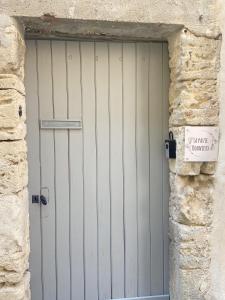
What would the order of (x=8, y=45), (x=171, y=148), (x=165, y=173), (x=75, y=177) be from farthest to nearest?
(x=165, y=173), (x=75, y=177), (x=171, y=148), (x=8, y=45)

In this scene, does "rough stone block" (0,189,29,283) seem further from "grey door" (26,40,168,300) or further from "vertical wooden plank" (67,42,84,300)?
"vertical wooden plank" (67,42,84,300)

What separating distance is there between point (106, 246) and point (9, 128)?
117cm

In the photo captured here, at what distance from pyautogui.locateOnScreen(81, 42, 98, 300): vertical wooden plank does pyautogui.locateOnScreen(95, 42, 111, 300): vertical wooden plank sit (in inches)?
1.5

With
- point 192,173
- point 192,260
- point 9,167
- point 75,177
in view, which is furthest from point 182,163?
point 9,167

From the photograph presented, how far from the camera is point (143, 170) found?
2.55 m

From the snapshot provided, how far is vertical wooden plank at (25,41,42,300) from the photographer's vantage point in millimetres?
2391

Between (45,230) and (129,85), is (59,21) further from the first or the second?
(45,230)

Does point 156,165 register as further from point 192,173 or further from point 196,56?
point 196,56

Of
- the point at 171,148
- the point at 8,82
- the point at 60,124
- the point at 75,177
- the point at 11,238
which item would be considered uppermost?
the point at 8,82

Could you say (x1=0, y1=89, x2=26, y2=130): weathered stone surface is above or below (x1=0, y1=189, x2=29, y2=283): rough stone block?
above

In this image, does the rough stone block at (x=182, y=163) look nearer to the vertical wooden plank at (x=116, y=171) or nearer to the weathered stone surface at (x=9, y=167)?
the vertical wooden plank at (x=116, y=171)

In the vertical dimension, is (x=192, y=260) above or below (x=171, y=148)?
below

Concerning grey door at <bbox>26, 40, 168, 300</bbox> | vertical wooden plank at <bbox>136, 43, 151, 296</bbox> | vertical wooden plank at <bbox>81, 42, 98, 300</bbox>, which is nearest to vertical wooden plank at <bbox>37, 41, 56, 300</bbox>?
grey door at <bbox>26, 40, 168, 300</bbox>

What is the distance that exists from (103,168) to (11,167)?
2.38ft
